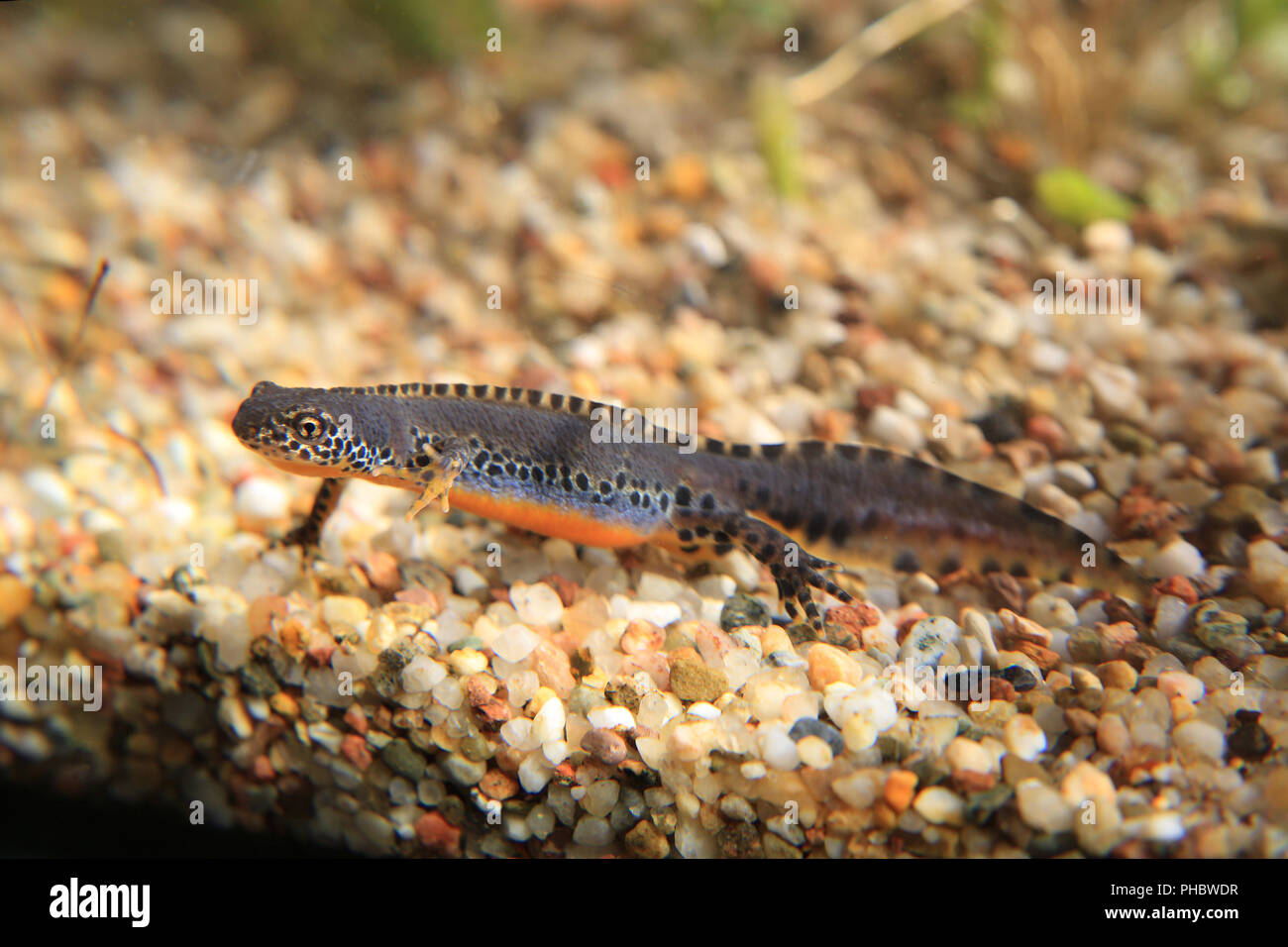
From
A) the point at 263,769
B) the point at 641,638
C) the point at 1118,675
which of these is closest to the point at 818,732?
the point at 641,638

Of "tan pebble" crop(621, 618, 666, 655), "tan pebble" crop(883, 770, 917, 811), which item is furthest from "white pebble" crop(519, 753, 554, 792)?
"tan pebble" crop(883, 770, 917, 811)

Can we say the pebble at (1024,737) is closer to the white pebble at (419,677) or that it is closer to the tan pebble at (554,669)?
the tan pebble at (554,669)

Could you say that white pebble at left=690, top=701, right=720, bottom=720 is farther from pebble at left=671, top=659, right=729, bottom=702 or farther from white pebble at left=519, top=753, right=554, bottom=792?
white pebble at left=519, top=753, right=554, bottom=792

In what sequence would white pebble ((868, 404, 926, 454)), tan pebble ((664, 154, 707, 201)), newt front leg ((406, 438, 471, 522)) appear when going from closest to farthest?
1. newt front leg ((406, 438, 471, 522))
2. white pebble ((868, 404, 926, 454))
3. tan pebble ((664, 154, 707, 201))

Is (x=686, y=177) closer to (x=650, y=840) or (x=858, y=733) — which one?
(x=858, y=733)
